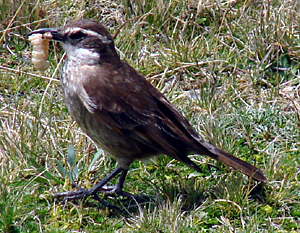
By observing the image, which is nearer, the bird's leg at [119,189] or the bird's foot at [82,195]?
the bird's foot at [82,195]

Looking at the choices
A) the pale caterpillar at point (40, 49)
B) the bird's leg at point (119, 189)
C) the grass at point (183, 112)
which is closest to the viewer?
the grass at point (183, 112)

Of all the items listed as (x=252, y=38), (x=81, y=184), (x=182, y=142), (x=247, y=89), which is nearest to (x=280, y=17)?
(x=252, y=38)

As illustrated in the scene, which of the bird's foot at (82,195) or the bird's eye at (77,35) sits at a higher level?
the bird's eye at (77,35)

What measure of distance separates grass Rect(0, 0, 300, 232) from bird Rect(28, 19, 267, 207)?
24 cm

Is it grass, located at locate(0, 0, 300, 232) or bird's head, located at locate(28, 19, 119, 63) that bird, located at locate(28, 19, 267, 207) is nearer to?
bird's head, located at locate(28, 19, 119, 63)

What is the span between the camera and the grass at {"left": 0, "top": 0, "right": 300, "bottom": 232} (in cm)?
478

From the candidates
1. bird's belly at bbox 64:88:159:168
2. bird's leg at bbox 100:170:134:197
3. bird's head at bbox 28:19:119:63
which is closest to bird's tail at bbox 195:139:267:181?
bird's belly at bbox 64:88:159:168

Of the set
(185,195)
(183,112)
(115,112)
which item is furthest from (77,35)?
(185,195)

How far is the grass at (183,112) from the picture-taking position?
4781 millimetres

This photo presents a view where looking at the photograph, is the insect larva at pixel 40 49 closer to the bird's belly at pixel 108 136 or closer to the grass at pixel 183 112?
the grass at pixel 183 112

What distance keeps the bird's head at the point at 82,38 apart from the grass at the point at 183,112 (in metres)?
0.81

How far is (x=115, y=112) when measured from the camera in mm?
4844

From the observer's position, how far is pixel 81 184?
5.20 metres

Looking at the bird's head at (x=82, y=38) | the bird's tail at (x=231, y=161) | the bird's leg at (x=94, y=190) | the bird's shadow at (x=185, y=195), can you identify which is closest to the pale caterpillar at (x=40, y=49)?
the bird's head at (x=82, y=38)
